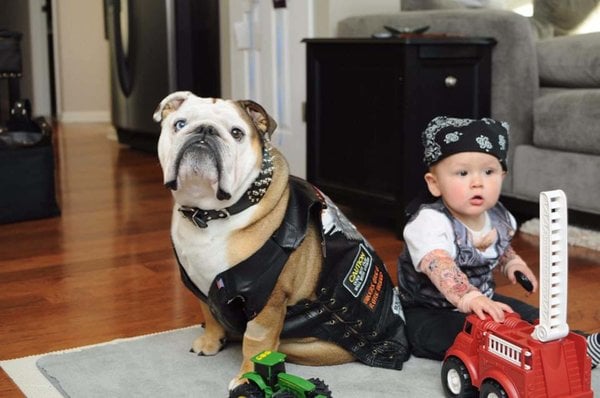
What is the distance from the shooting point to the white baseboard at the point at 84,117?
679 cm

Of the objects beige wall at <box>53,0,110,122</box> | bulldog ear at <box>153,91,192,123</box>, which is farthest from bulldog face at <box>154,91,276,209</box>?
beige wall at <box>53,0,110,122</box>

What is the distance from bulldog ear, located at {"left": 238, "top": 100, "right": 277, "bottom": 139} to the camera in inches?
56.9

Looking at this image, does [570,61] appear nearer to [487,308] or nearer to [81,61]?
[487,308]

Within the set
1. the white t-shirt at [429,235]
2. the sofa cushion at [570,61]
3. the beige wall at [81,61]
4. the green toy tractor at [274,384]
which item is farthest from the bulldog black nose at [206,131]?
the beige wall at [81,61]

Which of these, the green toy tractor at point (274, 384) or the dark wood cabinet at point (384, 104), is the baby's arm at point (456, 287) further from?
the dark wood cabinet at point (384, 104)

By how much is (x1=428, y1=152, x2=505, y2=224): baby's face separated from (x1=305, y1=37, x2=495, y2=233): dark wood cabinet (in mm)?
985

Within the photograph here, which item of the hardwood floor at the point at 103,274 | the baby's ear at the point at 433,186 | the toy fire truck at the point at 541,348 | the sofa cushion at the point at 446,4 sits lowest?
the hardwood floor at the point at 103,274

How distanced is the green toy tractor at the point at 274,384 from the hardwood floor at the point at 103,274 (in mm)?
417

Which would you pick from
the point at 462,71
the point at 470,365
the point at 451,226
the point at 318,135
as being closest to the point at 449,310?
the point at 451,226

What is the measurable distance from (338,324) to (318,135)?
4.93 ft

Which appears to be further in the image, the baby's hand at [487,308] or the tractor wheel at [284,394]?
the baby's hand at [487,308]

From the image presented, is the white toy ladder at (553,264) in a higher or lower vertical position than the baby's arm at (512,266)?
higher

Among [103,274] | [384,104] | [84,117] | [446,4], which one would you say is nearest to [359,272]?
[103,274]

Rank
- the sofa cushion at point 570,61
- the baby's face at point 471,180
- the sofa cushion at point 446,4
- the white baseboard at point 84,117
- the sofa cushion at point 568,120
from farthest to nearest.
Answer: the white baseboard at point 84,117 → the sofa cushion at point 446,4 → the sofa cushion at point 570,61 → the sofa cushion at point 568,120 → the baby's face at point 471,180
